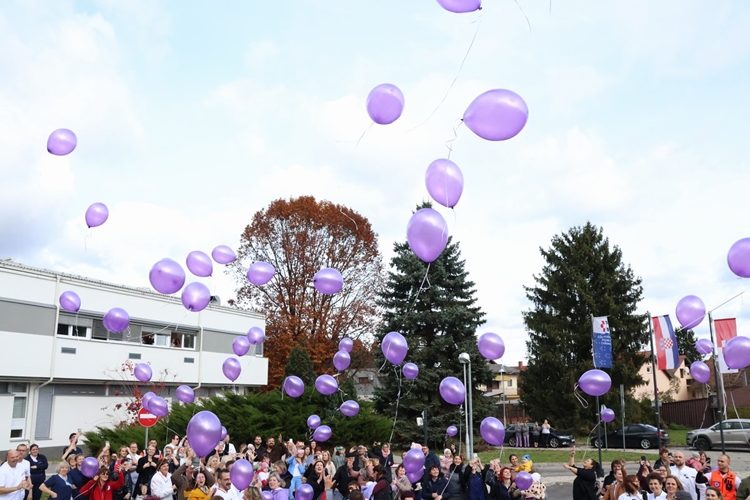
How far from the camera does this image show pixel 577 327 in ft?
117

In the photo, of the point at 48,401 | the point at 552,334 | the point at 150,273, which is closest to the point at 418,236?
the point at 150,273

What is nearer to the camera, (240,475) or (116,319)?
(240,475)

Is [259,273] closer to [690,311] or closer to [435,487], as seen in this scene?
[435,487]

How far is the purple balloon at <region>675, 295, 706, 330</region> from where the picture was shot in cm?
1188

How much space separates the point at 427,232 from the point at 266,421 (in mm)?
14070

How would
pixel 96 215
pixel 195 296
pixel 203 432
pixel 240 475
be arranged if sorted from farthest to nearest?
pixel 96 215
pixel 195 296
pixel 240 475
pixel 203 432

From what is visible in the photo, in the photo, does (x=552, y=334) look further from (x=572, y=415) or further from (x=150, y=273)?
(x=150, y=273)

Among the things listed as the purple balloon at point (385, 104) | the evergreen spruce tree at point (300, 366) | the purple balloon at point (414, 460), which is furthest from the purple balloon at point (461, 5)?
the evergreen spruce tree at point (300, 366)

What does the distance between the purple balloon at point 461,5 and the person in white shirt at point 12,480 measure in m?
7.90

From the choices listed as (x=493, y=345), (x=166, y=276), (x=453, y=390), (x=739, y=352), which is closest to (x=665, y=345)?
(x=739, y=352)

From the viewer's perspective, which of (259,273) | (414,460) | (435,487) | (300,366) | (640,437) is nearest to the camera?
(435,487)

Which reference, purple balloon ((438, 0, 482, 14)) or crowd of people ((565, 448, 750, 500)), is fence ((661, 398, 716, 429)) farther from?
purple balloon ((438, 0, 482, 14))

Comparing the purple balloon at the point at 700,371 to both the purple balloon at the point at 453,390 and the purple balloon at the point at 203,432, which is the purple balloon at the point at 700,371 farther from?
the purple balloon at the point at 203,432

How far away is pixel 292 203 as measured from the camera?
117ft
